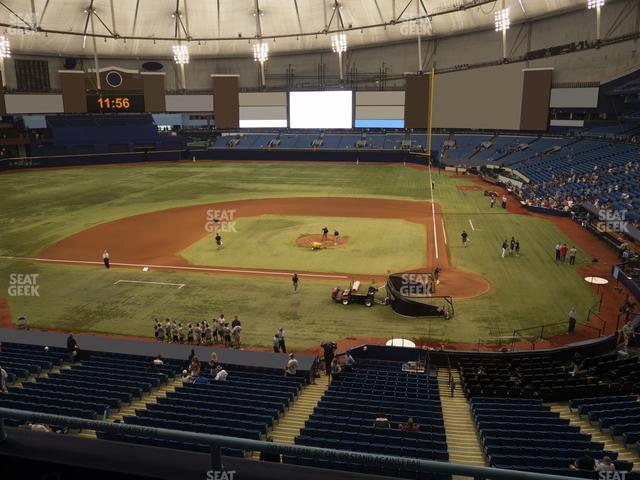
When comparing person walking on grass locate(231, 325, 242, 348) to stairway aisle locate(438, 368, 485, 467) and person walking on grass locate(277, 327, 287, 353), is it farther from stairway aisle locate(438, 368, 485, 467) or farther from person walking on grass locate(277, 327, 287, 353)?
stairway aisle locate(438, 368, 485, 467)

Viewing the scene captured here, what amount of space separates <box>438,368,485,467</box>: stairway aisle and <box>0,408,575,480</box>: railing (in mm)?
6556

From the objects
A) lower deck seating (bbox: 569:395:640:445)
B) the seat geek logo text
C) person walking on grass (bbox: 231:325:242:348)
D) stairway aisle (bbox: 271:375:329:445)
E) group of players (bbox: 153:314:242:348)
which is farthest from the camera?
the seat geek logo text

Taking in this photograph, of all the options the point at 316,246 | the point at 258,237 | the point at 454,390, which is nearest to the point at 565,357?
the point at 454,390

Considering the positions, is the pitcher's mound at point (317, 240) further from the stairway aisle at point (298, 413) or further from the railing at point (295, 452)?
the railing at point (295, 452)

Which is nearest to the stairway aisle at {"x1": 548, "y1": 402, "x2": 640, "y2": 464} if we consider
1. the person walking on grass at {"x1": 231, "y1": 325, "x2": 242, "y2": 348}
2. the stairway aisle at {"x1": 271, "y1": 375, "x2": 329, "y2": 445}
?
the stairway aisle at {"x1": 271, "y1": 375, "x2": 329, "y2": 445}

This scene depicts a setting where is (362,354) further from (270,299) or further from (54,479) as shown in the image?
(54,479)

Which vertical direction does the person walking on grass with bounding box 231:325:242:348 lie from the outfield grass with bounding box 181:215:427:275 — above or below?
below

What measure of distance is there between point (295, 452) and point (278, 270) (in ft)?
100

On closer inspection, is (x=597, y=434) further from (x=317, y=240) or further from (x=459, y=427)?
(x=317, y=240)

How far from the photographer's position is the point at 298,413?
15352mm

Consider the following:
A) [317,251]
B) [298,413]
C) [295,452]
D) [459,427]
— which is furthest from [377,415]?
[317,251]

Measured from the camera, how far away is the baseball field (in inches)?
1033

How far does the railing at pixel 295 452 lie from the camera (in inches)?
128

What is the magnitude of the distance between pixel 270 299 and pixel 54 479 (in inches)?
1011
